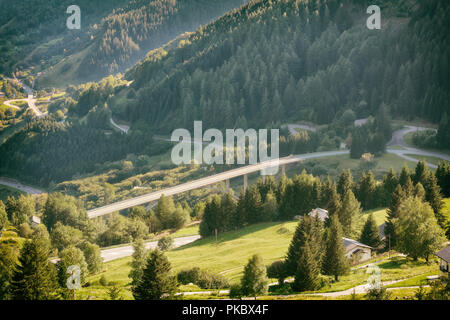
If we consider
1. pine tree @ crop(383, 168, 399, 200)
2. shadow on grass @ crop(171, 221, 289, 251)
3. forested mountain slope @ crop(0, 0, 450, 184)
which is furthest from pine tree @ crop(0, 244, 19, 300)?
forested mountain slope @ crop(0, 0, 450, 184)

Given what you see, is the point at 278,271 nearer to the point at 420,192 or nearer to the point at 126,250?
the point at 420,192

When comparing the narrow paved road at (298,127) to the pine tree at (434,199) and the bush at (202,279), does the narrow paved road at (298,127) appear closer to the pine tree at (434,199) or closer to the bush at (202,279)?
the pine tree at (434,199)

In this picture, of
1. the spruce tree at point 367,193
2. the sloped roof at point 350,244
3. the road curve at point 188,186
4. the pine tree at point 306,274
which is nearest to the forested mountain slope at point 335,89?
the road curve at point 188,186

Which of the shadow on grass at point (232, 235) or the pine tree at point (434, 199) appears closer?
the pine tree at point (434, 199)

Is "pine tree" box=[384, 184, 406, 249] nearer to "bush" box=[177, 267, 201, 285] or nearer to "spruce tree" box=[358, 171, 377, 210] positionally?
"spruce tree" box=[358, 171, 377, 210]

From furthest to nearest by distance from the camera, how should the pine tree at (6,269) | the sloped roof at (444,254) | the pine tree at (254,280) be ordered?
1. the sloped roof at (444,254)
2. the pine tree at (6,269)
3. the pine tree at (254,280)

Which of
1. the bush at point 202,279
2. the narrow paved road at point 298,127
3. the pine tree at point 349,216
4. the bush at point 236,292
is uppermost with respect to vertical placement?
the narrow paved road at point 298,127
